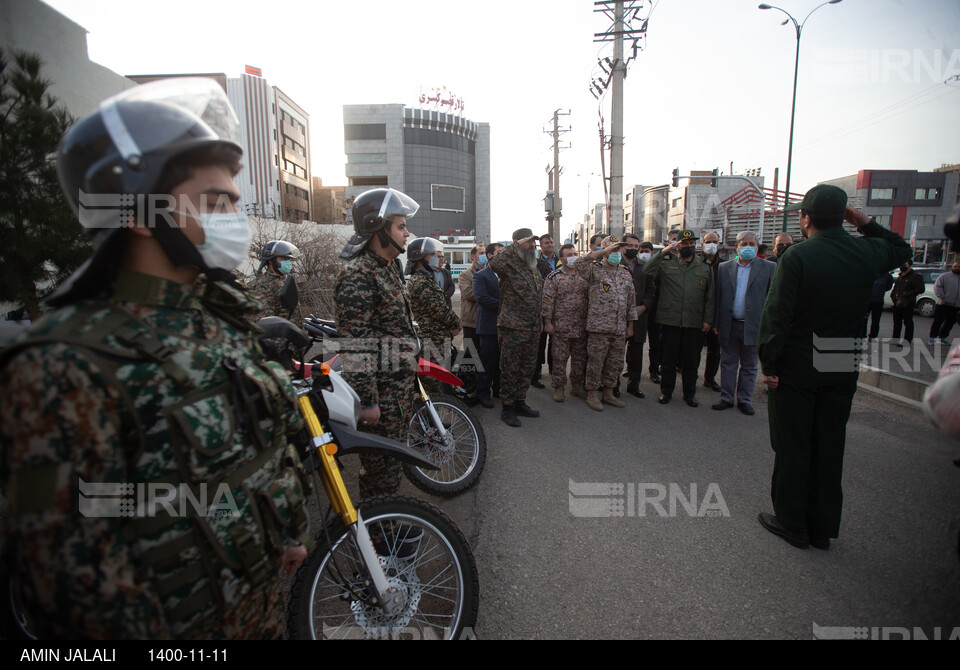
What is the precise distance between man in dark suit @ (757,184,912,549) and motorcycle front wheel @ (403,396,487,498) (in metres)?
2.17

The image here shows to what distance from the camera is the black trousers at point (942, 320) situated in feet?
30.3

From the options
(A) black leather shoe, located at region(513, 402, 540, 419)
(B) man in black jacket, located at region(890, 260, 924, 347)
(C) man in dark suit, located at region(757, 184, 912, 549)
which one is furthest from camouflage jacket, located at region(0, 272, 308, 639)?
(B) man in black jacket, located at region(890, 260, 924, 347)

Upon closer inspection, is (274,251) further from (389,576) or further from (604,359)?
(389,576)

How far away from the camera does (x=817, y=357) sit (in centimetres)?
289

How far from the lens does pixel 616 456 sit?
4.33 meters

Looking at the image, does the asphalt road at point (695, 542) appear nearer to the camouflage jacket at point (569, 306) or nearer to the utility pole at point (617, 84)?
the camouflage jacket at point (569, 306)

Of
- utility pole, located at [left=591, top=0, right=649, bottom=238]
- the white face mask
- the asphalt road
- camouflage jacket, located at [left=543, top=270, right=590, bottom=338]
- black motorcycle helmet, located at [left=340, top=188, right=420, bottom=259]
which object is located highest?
utility pole, located at [left=591, top=0, right=649, bottom=238]

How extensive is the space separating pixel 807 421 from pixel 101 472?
11.5ft

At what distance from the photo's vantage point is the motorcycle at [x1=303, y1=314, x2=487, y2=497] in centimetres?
355

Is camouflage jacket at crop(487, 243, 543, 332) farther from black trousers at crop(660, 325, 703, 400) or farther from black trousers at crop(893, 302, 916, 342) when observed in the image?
black trousers at crop(893, 302, 916, 342)

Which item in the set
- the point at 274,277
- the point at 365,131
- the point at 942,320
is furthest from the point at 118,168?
the point at 365,131

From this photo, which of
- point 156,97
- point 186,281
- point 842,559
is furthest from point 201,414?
point 842,559

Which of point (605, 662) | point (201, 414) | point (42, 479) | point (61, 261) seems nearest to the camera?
point (42, 479)

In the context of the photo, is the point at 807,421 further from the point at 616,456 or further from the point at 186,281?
the point at 186,281
